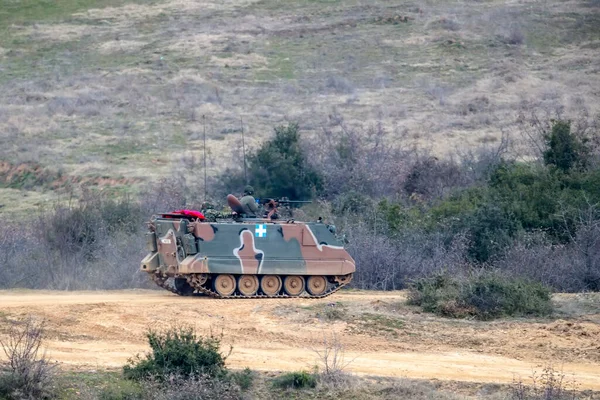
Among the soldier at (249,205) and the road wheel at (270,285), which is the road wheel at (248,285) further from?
the soldier at (249,205)

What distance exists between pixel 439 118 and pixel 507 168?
13.8m

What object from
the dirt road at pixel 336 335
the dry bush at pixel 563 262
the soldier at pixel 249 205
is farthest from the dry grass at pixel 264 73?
the dirt road at pixel 336 335

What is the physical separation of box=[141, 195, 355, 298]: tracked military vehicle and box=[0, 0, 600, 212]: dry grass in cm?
1828

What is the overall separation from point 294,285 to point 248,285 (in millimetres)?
934

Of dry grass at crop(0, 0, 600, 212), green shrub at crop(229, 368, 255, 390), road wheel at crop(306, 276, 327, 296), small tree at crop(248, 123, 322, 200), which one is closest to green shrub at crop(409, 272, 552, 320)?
road wheel at crop(306, 276, 327, 296)

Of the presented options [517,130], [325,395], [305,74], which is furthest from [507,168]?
[305,74]

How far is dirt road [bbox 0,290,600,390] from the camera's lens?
15.6m

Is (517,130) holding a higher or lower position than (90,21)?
lower

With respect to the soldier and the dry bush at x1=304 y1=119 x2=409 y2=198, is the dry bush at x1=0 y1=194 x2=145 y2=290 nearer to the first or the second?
the soldier

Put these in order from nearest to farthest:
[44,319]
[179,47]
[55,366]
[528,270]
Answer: [55,366]
[44,319]
[528,270]
[179,47]

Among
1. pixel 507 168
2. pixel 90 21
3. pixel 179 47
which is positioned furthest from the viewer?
pixel 90 21

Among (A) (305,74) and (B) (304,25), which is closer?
(A) (305,74)

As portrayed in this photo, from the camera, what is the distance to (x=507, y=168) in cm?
3080

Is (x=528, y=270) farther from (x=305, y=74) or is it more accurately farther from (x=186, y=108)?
(x=305, y=74)
